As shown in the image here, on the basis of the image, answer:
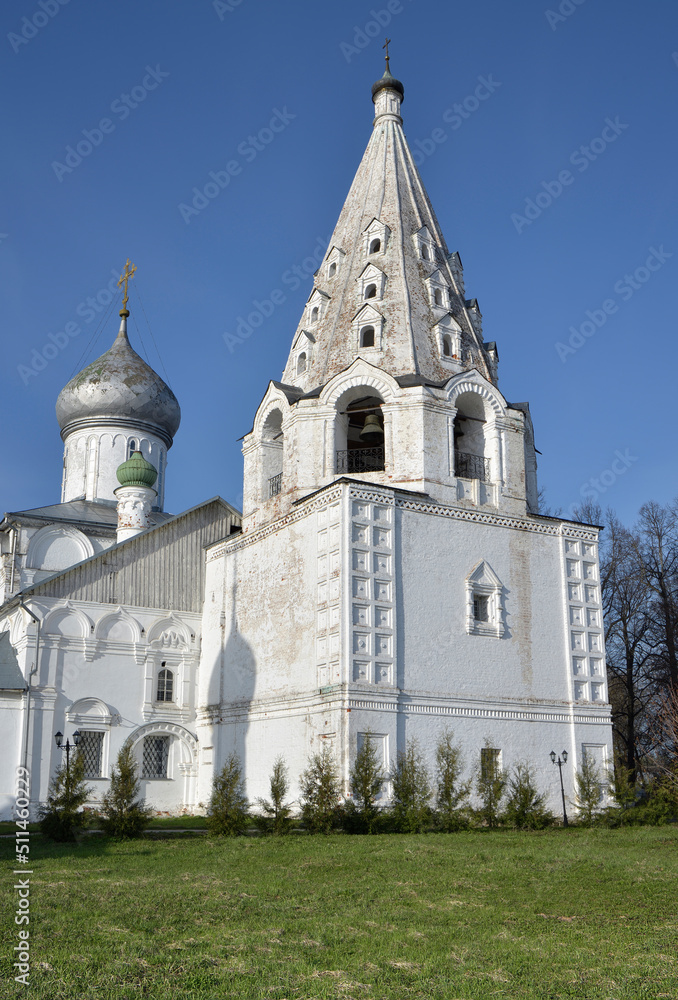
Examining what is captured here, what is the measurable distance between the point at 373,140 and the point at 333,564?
11.1 m

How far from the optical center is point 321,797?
1311 centimetres

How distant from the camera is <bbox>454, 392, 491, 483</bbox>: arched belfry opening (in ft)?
58.7

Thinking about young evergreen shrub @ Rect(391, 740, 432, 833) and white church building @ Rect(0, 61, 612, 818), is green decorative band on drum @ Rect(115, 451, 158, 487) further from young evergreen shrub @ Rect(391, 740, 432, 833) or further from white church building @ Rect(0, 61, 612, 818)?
young evergreen shrub @ Rect(391, 740, 432, 833)

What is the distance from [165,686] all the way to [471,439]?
8031 millimetres

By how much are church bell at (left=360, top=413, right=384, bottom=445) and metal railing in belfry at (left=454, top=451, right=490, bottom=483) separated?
1593mm

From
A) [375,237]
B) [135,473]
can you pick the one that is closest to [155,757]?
[135,473]

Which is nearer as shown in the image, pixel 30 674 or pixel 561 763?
pixel 561 763

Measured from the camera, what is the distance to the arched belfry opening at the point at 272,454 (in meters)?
18.5

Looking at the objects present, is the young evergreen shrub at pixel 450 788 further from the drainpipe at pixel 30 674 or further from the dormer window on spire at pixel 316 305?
the dormer window on spire at pixel 316 305

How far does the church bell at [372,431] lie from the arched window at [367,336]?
138 cm

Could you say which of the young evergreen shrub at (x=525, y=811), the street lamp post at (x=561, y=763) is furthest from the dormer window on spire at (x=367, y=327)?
the young evergreen shrub at (x=525, y=811)

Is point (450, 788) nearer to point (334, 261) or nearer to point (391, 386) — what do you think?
point (391, 386)

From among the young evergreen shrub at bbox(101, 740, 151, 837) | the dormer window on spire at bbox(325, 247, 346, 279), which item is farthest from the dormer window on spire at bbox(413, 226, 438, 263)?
the young evergreen shrub at bbox(101, 740, 151, 837)

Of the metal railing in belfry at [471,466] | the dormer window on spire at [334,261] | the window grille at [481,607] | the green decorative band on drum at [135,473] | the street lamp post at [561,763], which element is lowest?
the street lamp post at [561,763]
